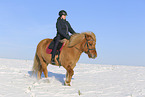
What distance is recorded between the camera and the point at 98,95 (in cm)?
478

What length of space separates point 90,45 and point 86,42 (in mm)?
199

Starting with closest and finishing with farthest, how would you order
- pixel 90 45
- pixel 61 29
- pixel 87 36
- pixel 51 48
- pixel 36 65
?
pixel 90 45 < pixel 87 36 < pixel 61 29 < pixel 51 48 < pixel 36 65

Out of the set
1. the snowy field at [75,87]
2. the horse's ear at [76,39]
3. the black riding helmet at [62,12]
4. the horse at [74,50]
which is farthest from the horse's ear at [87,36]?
the snowy field at [75,87]

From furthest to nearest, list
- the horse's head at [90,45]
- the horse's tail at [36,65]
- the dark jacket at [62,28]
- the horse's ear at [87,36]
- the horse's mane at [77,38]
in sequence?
the horse's tail at [36,65] → the dark jacket at [62,28] → the horse's mane at [77,38] → the horse's ear at [87,36] → the horse's head at [90,45]

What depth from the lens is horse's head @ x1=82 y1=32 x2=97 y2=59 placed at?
586cm

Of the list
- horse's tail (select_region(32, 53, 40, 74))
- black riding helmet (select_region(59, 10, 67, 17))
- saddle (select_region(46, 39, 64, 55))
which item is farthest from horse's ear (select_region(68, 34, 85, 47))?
horse's tail (select_region(32, 53, 40, 74))

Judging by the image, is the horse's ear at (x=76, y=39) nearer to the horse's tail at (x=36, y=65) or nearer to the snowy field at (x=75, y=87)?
the snowy field at (x=75, y=87)

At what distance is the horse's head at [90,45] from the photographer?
5.86 m

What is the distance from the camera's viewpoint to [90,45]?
5910 mm

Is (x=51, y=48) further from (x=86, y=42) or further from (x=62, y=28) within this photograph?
(x=86, y=42)

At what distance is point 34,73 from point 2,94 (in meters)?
3.10

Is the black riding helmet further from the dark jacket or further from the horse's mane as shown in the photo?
the horse's mane

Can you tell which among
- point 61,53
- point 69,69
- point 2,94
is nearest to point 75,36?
point 61,53

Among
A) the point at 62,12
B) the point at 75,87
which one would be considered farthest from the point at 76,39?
the point at 75,87
